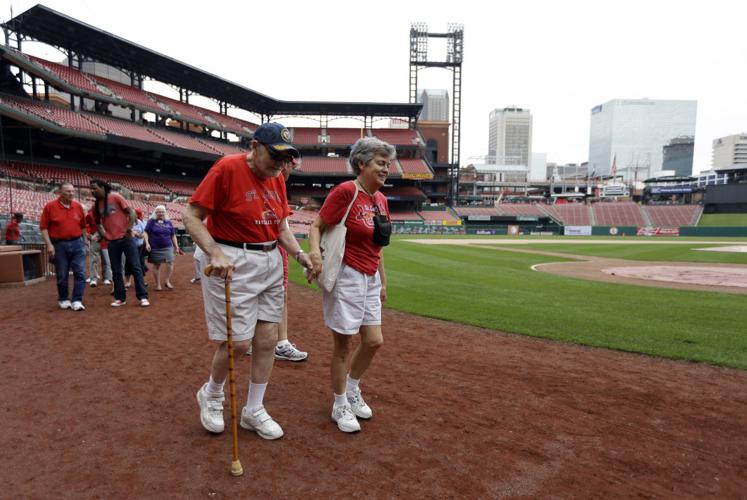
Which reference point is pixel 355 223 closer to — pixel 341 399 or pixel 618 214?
pixel 341 399

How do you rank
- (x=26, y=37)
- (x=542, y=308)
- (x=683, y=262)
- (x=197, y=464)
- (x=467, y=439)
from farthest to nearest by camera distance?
(x=26, y=37) → (x=683, y=262) → (x=542, y=308) → (x=467, y=439) → (x=197, y=464)

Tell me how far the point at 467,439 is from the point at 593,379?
77.1 inches

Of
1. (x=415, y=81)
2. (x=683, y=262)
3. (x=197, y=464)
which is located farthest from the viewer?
(x=415, y=81)

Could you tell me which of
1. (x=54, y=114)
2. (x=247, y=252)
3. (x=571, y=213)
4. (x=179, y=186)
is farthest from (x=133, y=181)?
(x=571, y=213)

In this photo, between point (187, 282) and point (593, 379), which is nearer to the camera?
point (593, 379)

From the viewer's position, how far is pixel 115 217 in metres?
6.86

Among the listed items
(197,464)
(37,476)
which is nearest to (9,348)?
(37,476)

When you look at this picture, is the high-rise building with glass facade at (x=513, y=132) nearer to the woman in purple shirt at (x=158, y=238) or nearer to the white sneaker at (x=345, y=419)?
the woman in purple shirt at (x=158, y=238)

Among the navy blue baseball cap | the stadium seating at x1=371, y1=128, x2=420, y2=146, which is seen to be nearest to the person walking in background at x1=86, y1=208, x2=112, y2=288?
the navy blue baseball cap

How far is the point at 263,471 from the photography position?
2582mm

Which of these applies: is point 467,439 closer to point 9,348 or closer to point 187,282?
point 9,348

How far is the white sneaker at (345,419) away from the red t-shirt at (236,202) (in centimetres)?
138

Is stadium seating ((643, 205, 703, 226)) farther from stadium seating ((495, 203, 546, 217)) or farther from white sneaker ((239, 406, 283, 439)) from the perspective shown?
white sneaker ((239, 406, 283, 439))

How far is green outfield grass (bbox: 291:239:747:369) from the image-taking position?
547 cm
